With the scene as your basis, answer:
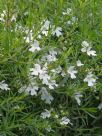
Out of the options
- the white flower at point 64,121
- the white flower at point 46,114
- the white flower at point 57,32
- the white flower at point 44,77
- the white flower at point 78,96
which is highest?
the white flower at point 57,32

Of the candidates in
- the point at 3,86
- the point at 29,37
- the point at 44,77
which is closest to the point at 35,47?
the point at 29,37

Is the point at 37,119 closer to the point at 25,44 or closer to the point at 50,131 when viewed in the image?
the point at 50,131

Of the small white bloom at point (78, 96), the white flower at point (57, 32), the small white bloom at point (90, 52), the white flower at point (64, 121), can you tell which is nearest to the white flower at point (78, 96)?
the small white bloom at point (78, 96)

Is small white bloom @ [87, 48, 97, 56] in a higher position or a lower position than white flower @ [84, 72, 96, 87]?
higher

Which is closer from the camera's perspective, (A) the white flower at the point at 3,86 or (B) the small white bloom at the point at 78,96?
(A) the white flower at the point at 3,86

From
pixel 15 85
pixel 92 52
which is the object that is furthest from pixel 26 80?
pixel 92 52

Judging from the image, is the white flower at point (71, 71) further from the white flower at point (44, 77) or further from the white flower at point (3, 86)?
the white flower at point (3, 86)

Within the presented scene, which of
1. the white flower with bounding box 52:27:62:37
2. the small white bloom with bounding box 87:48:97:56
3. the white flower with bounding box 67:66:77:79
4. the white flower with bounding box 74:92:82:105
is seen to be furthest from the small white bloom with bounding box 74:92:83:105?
the white flower with bounding box 52:27:62:37

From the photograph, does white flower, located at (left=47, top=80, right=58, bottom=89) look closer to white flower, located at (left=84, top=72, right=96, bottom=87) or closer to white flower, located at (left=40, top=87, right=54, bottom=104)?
white flower, located at (left=40, top=87, right=54, bottom=104)
